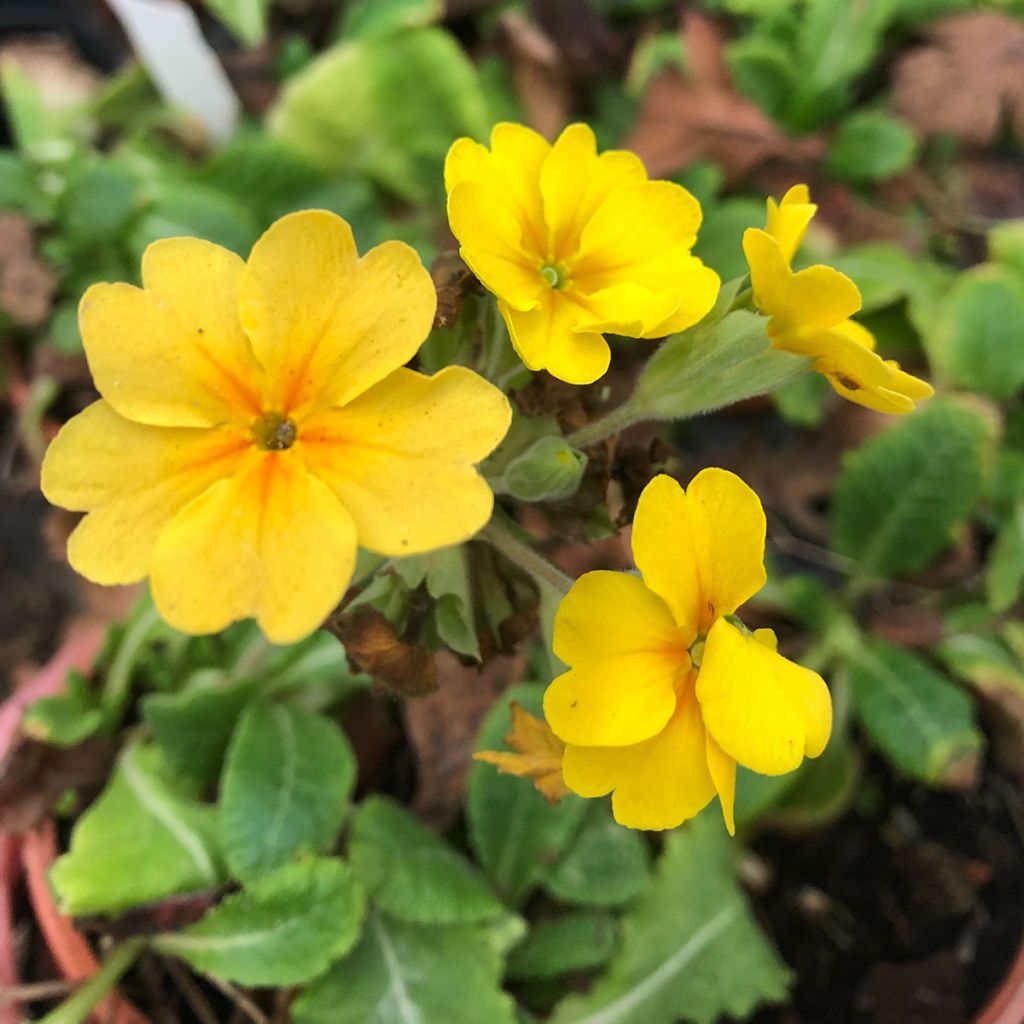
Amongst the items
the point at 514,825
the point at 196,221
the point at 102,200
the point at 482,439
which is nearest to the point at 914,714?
the point at 514,825

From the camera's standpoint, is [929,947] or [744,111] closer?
[929,947]

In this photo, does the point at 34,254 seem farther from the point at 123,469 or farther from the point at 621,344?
the point at 123,469

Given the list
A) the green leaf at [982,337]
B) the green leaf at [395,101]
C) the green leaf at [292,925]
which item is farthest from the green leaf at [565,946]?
the green leaf at [395,101]

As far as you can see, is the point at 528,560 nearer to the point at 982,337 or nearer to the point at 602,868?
the point at 602,868

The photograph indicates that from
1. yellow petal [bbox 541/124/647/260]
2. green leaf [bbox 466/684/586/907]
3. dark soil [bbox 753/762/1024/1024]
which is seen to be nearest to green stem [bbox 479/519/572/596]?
yellow petal [bbox 541/124/647/260]

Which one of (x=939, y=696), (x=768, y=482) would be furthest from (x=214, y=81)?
(x=939, y=696)

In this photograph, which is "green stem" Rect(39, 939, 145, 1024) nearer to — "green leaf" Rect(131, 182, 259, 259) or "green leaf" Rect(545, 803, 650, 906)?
"green leaf" Rect(545, 803, 650, 906)
